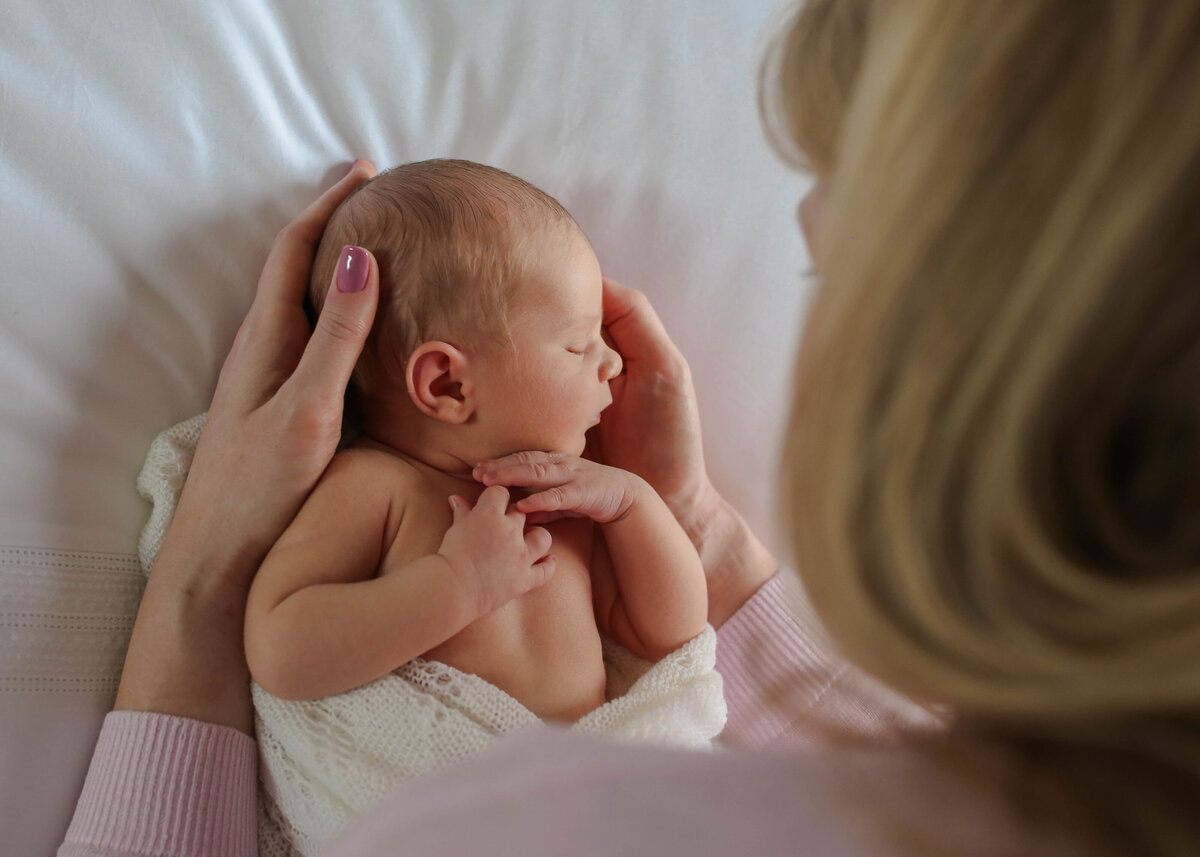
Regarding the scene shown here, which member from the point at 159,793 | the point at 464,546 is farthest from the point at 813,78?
the point at 159,793

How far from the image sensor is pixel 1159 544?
0.46 m

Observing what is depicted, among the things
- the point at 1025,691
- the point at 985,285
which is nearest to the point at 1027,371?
the point at 985,285

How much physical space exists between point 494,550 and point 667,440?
380 mm

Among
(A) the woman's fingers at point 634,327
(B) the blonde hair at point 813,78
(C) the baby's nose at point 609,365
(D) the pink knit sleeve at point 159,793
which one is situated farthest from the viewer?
(A) the woman's fingers at point 634,327

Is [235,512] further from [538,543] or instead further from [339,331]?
[538,543]

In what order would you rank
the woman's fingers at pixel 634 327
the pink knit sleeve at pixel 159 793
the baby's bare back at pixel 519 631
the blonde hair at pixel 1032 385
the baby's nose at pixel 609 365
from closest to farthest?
the blonde hair at pixel 1032 385, the pink knit sleeve at pixel 159 793, the baby's bare back at pixel 519 631, the baby's nose at pixel 609 365, the woman's fingers at pixel 634 327

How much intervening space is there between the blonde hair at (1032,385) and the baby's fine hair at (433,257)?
54 centimetres

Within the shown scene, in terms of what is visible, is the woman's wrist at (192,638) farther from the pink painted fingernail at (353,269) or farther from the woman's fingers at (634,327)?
the woman's fingers at (634,327)

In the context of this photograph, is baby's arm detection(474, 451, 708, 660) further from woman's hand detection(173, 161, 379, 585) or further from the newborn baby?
woman's hand detection(173, 161, 379, 585)

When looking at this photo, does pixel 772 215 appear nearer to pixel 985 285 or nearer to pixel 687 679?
pixel 687 679

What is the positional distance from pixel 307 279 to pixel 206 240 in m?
0.15

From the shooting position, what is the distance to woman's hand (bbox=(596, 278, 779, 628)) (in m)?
1.22

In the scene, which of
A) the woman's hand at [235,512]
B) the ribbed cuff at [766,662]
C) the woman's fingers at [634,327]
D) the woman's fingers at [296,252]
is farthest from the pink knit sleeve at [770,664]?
the woman's fingers at [296,252]

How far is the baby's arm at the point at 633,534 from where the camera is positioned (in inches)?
39.7
